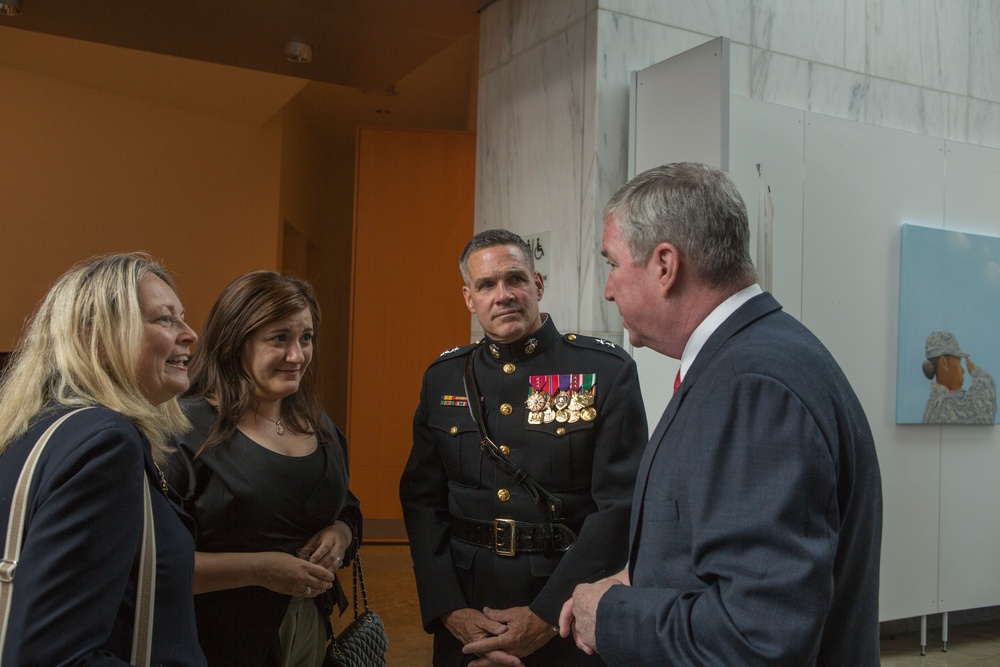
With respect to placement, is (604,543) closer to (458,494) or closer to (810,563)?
(458,494)

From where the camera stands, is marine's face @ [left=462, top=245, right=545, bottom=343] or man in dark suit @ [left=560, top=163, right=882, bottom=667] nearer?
man in dark suit @ [left=560, top=163, right=882, bottom=667]

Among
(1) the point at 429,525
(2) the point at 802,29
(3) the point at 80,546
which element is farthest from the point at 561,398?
(2) the point at 802,29

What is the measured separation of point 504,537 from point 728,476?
129cm

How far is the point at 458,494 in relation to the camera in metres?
2.60

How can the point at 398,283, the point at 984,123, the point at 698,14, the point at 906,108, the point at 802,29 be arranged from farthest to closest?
the point at 398,283 < the point at 984,123 < the point at 906,108 < the point at 802,29 < the point at 698,14

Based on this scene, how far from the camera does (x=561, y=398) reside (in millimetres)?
2545

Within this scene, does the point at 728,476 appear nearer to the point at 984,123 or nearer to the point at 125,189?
the point at 984,123

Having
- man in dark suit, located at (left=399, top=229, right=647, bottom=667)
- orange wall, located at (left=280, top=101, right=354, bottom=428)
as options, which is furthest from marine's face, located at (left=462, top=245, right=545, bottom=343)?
orange wall, located at (left=280, top=101, right=354, bottom=428)

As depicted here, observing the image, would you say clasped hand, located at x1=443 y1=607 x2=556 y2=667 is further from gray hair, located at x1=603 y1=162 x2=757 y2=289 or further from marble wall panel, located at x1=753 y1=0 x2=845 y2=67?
marble wall panel, located at x1=753 y1=0 x2=845 y2=67

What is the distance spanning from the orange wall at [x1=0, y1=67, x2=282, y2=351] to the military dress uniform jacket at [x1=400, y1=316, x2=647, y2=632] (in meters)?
4.79

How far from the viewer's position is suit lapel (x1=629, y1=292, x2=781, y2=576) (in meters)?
1.43

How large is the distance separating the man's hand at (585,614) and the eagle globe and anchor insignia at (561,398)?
940 mm

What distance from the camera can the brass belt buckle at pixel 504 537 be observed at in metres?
2.46

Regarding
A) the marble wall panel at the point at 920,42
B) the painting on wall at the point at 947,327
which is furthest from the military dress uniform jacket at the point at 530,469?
the marble wall panel at the point at 920,42
